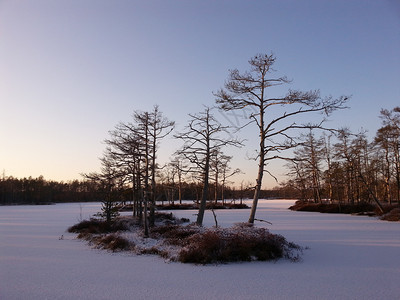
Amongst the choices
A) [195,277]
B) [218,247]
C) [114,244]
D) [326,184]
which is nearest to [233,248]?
[218,247]

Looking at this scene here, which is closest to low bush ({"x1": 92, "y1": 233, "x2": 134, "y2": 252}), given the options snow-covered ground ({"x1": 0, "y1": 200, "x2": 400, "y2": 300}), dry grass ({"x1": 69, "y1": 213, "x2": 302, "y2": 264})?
dry grass ({"x1": 69, "y1": 213, "x2": 302, "y2": 264})

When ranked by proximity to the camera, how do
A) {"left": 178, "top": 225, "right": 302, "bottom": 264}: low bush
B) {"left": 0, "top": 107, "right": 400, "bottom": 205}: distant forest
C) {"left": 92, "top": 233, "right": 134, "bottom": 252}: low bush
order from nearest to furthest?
{"left": 178, "top": 225, "right": 302, "bottom": 264}: low bush → {"left": 92, "top": 233, "right": 134, "bottom": 252}: low bush → {"left": 0, "top": 107, "right": 400, "bottom": 205}: distant forest

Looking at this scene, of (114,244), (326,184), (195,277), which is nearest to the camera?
(195,277)

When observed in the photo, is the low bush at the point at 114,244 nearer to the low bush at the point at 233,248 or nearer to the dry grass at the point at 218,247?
the dry grass at the point at 218,247

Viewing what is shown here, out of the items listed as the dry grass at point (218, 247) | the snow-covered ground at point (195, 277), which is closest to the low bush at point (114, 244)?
the dry grass at point (218, 247)

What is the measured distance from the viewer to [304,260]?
9234 mm

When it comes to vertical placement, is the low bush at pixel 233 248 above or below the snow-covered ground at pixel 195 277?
above

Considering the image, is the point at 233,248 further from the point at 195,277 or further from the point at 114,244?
the point at 114,244

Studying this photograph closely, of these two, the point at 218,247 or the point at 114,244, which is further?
the point at 114,244

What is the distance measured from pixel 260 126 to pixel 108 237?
8.26 metres

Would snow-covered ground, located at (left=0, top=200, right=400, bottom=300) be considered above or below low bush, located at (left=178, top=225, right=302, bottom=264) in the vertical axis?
below

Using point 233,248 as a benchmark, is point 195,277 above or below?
below

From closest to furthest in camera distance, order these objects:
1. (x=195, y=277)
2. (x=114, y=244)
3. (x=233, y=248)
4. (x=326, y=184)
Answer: (x=195, y=277), (x=233, y=248), (x=114, y=244), (x=326, y=184)

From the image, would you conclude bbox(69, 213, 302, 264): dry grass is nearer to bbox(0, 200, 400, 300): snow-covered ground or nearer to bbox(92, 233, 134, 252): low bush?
bbox(92, 233, 134, 252): low bush
